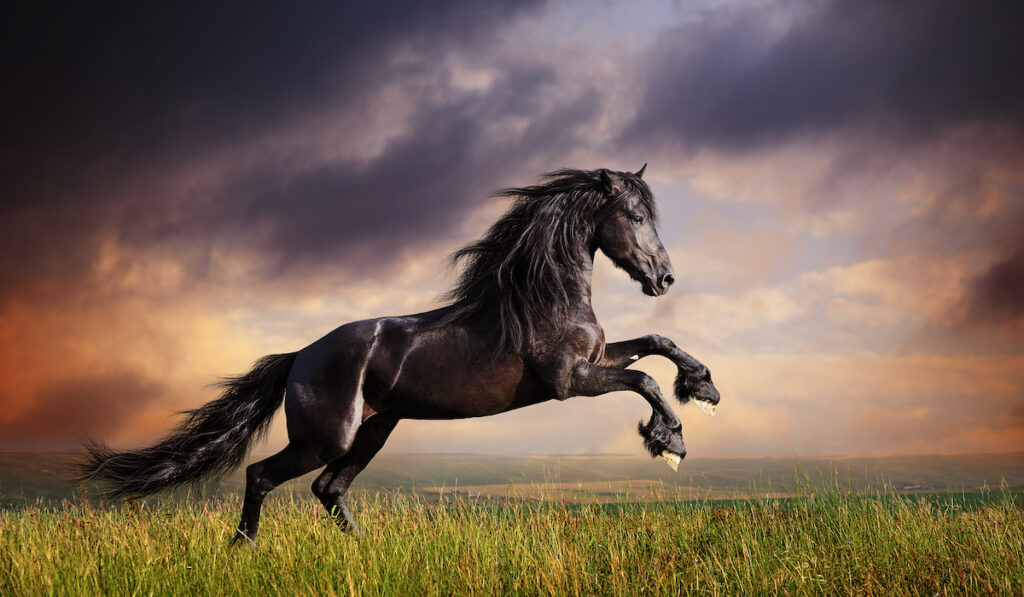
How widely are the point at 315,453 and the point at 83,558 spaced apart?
5.89 feet

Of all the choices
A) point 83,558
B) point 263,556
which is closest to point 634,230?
point 263,556

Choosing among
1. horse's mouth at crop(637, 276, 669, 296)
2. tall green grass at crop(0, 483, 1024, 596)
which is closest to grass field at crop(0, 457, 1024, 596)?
tall green grass at crop(0, 483, 1024, 596)

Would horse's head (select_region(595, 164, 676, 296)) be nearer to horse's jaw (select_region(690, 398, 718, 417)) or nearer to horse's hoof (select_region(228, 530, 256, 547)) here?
horse's jaw (select_region(690, 398, 718, 417))

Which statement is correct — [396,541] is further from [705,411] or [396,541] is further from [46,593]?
[705,411]

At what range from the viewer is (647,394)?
231 inches

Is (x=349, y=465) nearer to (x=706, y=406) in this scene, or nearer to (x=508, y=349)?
(x=508, y=349)

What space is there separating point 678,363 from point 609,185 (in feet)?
5.25

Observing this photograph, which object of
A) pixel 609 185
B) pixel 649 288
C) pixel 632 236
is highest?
pixel 609 185

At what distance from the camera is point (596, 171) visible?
654 centimetres

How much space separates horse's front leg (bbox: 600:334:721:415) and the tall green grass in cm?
114

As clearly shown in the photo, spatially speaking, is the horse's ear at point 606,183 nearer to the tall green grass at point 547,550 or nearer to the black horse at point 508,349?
the black horse at point 508,349

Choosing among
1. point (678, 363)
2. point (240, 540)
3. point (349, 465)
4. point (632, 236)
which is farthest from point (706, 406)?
point (240, 540)

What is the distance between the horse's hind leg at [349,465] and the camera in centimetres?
681

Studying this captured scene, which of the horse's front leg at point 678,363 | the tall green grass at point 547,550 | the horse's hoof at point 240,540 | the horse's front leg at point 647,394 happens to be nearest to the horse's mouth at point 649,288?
the horse's front leg at point 678,363
